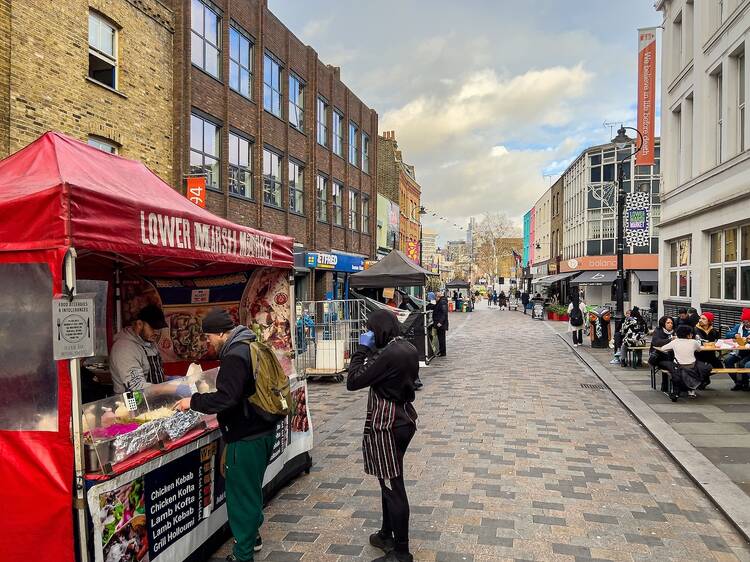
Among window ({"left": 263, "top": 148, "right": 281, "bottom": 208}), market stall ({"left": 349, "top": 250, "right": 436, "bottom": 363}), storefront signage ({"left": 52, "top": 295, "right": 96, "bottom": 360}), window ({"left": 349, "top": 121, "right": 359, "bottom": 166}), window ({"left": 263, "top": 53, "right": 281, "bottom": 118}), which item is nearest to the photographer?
storefront signage ({"left": 52, "top": 295, "right": 96, "bottom": 360})

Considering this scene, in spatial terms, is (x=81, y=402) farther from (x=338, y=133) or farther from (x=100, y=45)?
(x=338, y=133)

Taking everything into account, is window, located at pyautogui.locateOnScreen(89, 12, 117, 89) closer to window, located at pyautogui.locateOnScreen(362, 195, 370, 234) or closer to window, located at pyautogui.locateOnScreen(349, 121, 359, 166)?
window, located at pyautogui.locateOnScreen(349, 121, 359, 166)

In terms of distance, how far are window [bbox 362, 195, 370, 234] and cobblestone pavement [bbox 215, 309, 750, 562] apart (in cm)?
2577

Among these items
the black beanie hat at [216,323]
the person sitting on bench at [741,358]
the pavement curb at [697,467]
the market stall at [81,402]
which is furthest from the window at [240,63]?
the black beanie hat at [216,323]

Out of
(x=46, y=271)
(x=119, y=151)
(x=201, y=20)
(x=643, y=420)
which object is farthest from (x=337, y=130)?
(x=46, y=271)

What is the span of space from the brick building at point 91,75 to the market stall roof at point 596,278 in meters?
33.5

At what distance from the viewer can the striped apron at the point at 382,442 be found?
4.12m

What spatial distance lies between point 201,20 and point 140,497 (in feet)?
57.8

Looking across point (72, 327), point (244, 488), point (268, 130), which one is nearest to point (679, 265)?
point (268, 130)

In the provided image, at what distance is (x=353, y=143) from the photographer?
33219 mm

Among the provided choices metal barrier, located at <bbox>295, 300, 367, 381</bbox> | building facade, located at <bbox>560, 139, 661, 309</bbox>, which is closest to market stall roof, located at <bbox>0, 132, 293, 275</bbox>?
metal barrier, located at <bbox>295, 300, 367, 381</bbox>

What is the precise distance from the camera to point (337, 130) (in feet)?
101

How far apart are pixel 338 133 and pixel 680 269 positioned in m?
18.4

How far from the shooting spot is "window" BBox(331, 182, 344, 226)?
98.2ft
